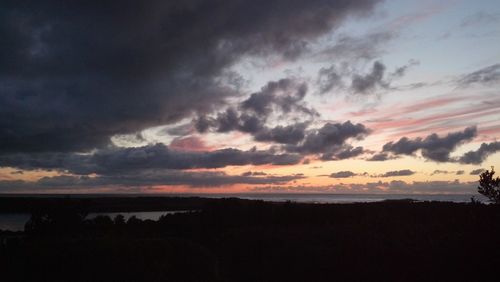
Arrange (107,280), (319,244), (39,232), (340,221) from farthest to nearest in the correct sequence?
(340,221), (39,232), (319,244), (107,280)

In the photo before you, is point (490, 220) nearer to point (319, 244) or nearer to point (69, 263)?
point (319, 244)

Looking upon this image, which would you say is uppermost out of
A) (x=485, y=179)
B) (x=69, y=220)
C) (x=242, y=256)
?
(x=485, y=179)

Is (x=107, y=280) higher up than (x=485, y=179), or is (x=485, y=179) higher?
(x=485, y=179)

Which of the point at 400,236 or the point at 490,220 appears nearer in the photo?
the point at 490,220

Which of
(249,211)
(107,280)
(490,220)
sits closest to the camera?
(107,280)

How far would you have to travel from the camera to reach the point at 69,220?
140ft

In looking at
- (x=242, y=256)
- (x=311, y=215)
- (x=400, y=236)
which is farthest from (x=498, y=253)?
(x=311, y=215)

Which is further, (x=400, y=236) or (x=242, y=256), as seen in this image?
(x=242, y=256)

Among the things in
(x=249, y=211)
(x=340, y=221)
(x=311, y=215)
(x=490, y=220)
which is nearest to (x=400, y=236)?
(x=490, y=220)

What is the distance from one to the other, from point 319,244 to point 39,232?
2535 centimetres

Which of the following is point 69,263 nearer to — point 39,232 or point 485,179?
point 39,232

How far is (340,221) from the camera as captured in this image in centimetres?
5166

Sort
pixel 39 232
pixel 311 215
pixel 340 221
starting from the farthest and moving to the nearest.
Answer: pixel 311 215 < pixel 340 221 < pixel 39 232

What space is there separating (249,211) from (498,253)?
39197mm
